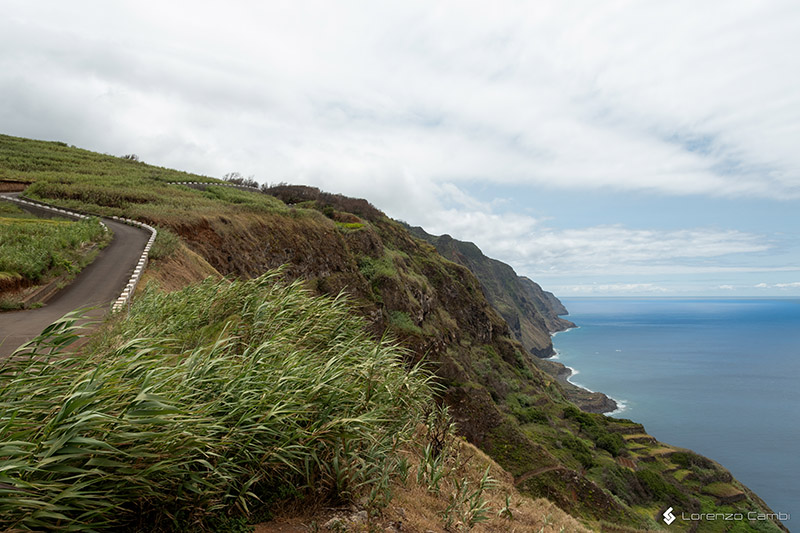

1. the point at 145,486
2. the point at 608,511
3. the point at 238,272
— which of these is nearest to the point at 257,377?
the point at 145,486

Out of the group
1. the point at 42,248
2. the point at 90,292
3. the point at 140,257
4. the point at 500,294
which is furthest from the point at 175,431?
the point at 500,294

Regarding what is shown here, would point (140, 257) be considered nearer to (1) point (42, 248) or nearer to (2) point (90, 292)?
(1) point (42, 248)

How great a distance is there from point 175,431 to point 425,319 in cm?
4159

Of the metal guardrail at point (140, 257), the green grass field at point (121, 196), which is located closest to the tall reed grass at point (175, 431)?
the metal guardrail at point (140, 257)

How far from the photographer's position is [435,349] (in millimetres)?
34406

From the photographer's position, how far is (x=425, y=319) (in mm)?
44875

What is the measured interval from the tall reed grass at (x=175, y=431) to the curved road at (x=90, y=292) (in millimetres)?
2320

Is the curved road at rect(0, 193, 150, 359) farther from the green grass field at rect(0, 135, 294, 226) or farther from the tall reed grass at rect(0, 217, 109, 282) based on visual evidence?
the green grass field at rect(0, 135, 294, 226)

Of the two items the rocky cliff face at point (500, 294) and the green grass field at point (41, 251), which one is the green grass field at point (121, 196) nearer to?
the green grass field at point (41, 251)

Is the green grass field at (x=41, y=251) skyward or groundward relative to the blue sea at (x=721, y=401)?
skyward

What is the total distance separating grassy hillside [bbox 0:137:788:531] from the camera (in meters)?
25.2

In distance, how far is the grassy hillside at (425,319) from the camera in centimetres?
2522

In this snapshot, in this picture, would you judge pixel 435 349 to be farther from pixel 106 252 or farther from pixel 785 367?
pixel 785 367

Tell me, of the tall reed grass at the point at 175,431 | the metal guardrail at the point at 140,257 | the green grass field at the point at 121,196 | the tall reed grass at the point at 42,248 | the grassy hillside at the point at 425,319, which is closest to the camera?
the tall reed grass at the point at 175,431
